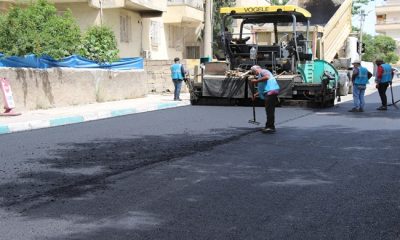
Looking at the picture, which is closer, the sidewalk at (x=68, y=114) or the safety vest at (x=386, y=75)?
the sidewalk at (x=68, y=114)

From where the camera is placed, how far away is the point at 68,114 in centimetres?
1409

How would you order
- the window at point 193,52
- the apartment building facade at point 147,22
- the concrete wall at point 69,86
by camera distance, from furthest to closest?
the window at point 193,52, the apartment building facade at point 147,22, the concrete wall at point 69,86

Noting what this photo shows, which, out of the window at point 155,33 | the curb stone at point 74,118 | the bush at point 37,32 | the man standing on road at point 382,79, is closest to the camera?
the curb stone at point 74,118

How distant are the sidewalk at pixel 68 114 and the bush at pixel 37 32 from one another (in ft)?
5.76

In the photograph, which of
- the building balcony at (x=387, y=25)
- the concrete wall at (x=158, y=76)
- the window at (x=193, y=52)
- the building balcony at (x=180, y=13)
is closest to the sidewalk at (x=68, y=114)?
the concrete wall at (x=158, y=76)

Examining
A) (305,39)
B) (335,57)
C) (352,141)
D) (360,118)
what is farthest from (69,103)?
(335,57)

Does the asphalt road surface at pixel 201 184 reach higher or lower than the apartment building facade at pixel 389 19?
lower

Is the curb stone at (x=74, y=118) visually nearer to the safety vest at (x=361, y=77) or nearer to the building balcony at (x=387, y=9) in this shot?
the safety vest at (x=361, y=77)

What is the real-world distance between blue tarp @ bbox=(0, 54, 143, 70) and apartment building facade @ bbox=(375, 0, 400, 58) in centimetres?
6422

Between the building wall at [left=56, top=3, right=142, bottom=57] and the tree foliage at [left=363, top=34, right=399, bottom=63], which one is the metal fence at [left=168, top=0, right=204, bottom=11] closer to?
the building wall at [left=56, top=3, right=142, bottom=57]

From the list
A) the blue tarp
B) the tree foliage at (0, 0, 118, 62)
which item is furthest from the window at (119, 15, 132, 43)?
the tree foliage at (0, 0, 118, 62)

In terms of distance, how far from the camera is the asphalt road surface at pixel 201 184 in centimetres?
449

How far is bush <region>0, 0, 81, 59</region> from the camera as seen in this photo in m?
14.5

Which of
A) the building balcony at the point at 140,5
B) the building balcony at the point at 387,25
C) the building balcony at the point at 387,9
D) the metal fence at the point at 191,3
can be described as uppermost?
the building balcony at the point at 387,9
